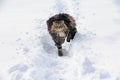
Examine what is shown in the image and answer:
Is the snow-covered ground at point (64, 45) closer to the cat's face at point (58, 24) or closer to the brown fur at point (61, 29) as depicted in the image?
the brown fur at point (61, 29)

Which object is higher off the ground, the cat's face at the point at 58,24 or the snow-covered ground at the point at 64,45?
the cat's face at the point at 58,24

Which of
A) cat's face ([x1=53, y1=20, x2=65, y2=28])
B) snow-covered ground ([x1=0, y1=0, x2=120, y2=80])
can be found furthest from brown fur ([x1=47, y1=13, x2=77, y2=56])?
snow-covered ground ([x1=0, y1=0, x2=120, y2=80])

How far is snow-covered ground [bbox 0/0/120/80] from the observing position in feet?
21.2

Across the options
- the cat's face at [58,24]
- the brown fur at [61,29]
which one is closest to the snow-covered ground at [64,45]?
the brown fur at [61,29]

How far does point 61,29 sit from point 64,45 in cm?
70

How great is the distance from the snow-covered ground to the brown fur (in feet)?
0.59

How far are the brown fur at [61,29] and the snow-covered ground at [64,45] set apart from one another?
18 centimetres

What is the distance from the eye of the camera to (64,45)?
7379 millimetres

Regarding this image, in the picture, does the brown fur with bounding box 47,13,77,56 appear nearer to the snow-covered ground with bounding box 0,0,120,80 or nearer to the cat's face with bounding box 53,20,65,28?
the cat's face with bounding box 53,20,65,28

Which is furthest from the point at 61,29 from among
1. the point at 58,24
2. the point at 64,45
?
the point at 64,45

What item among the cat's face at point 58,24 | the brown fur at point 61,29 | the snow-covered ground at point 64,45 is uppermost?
the cat's face at point 58,24

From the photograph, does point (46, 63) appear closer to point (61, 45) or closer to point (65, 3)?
point (61, 45)

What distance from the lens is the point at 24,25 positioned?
8.79m

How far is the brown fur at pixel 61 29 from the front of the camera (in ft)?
22.1
